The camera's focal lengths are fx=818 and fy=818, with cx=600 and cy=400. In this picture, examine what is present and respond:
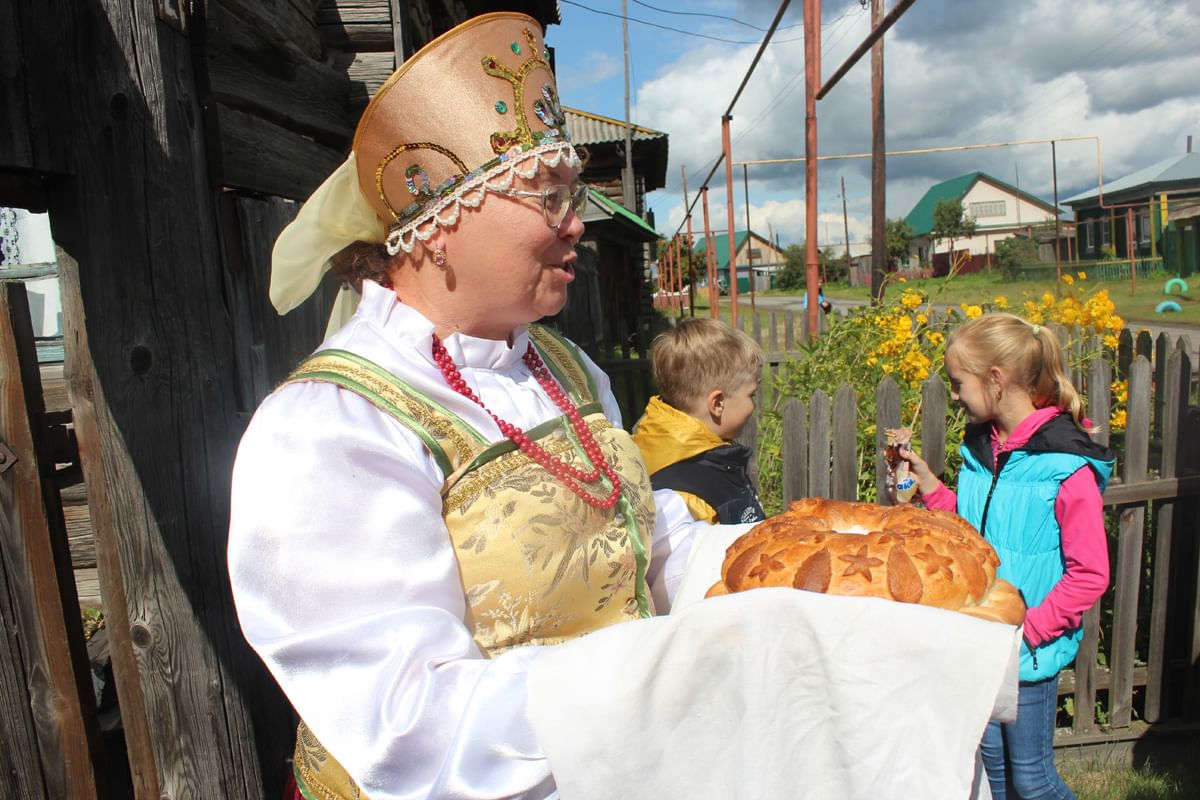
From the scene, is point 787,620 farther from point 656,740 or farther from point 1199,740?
point 1199,740

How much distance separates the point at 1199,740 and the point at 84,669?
14.4 ft

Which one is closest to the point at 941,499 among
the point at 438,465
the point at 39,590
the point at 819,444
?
the point at 819,444

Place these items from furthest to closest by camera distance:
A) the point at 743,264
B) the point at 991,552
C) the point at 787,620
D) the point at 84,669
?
the point at 743,264 < the point at 84,669 < the point at 991,552 < the point at 787,620

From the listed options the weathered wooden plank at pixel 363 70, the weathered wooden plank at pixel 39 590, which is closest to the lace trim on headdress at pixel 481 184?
the weathered wooden plank at pixel 39 590

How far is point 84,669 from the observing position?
5.96 ft

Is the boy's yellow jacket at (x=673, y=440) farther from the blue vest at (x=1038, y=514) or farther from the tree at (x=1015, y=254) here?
the tree at (x=1015, y=254)

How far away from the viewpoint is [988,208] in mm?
79750

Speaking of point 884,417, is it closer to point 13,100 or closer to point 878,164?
point 13,100

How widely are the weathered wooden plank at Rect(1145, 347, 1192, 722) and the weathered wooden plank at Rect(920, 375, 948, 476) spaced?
37.3 inches

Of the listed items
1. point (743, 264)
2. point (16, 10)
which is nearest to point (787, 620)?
point (16, 10)

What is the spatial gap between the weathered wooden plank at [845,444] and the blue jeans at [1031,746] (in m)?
1.11

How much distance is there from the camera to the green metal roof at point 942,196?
7612cm

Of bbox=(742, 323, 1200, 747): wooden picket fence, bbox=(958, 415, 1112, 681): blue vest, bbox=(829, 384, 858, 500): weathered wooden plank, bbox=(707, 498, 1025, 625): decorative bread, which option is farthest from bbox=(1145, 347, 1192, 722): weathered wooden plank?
bbox=(707, 498, 1025, 625): decorative bread

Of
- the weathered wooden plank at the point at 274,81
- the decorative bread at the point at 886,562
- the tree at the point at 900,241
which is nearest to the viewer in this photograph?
the decorative bread at the point at 886,562
